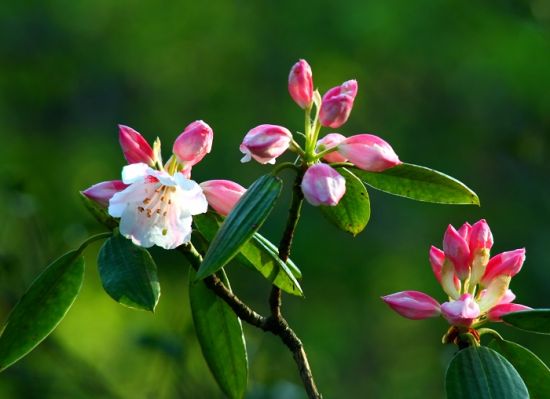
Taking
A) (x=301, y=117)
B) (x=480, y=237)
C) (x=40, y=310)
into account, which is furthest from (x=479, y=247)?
(x=301, y=117)

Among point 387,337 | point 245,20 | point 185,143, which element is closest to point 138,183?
point 185,143

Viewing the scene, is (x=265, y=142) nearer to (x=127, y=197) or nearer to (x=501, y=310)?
(x=127, y=197)

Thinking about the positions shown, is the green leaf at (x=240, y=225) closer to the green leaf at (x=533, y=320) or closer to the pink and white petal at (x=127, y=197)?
the pink and white petal at (x=127, y=197)

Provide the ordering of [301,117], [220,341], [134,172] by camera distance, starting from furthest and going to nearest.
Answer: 1. [301,117]
2. [220,341]
3. [134,172]

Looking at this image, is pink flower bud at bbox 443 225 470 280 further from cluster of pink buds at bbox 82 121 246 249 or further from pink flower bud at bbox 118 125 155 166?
pink flower bud at bbox 118 125 155 166

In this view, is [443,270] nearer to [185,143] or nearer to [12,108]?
[185,143]

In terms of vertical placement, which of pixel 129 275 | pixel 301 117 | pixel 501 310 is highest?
pixel 501 310

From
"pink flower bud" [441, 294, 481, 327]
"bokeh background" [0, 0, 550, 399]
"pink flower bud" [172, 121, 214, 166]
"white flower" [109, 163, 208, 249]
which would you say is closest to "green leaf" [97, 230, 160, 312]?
"white flower" [109, 163, 208, 249]

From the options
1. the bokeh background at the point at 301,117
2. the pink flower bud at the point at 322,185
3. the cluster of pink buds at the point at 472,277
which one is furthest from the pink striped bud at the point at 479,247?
the bokeh background at the point at 301,117
